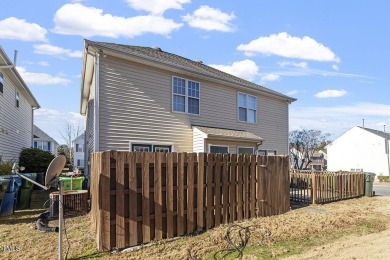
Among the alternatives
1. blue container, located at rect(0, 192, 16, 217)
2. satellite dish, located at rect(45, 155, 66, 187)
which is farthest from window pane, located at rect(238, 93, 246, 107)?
satellite dish, located at rect(45, 155, 66, 187)

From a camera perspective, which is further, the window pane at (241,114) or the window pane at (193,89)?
the window pane at (241,114)

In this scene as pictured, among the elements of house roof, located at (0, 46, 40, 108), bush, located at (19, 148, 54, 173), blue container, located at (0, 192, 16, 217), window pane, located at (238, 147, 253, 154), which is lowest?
blue container, located at (0, 192, 16, 217)

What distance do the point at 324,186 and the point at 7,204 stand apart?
1105 cm

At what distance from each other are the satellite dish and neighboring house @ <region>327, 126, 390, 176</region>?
37.7 m

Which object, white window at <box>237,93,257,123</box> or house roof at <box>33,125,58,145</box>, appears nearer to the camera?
white window at <box>237,93,257,123</box>

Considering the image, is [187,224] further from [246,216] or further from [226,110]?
[226,110]

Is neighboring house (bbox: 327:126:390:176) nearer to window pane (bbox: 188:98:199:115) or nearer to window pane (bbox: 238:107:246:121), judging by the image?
window pane (bbox: 238:107:246:121)

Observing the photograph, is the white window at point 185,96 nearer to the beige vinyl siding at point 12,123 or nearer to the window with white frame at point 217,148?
the window with white frame at point 217,148

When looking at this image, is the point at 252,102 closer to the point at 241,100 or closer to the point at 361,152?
the point at 241,100

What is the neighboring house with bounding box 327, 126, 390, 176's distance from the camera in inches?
1420

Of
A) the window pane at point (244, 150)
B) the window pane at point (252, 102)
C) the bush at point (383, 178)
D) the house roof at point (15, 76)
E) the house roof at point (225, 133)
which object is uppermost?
the house roof at point (15, 76)

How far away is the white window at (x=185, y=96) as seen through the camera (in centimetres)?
1294

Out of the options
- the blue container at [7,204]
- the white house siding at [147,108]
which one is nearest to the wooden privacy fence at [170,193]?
the blue container at [7,204]

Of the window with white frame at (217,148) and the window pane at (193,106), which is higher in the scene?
the window pane at (193,106)
